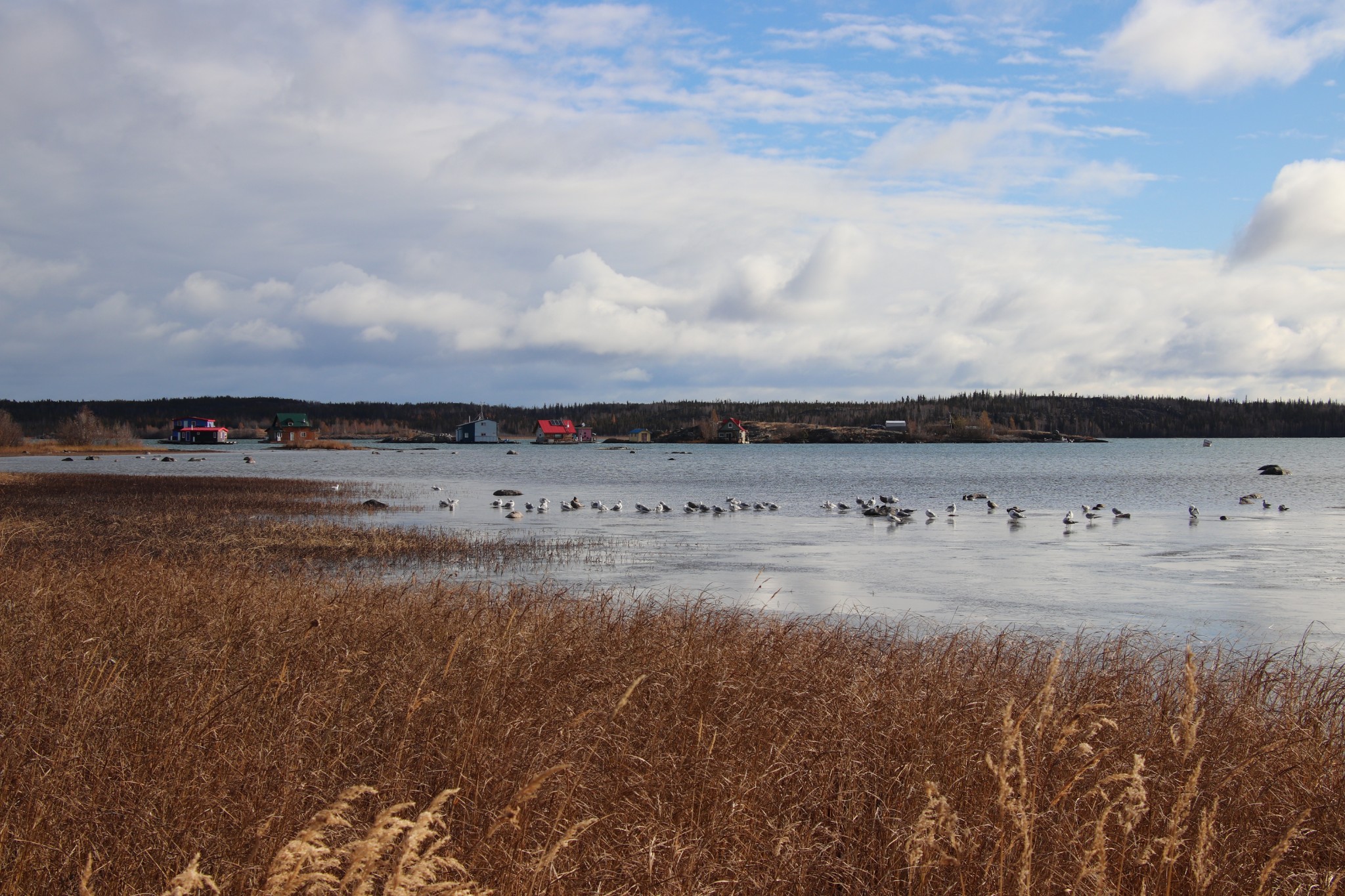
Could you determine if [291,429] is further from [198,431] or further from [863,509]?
[863,509]

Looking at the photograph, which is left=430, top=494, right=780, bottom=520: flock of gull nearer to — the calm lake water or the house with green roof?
the calm lake water

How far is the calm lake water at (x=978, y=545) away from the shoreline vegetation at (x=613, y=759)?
4.91 m

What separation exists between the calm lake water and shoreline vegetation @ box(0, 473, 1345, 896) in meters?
4.91

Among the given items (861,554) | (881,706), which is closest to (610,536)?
(861,554)

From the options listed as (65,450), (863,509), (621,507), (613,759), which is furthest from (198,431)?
(613,759)

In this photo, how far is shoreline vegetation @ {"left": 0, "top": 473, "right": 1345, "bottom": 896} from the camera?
396 cm

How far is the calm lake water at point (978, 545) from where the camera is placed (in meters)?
14.6

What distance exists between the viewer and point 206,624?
8000mm

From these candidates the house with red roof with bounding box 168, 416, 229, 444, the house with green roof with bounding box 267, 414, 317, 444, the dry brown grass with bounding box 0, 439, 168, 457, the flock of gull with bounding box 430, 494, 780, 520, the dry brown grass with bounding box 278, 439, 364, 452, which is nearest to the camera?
the flock of gull with bounding box 430, 494, 780, 520

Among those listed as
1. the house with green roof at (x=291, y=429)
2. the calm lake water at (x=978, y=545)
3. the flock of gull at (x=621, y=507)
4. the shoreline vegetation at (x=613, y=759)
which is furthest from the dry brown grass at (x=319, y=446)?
the shoreline vegetation at (x=613, y=759)

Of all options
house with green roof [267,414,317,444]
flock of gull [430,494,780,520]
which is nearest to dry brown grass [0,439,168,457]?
house with green roof [267,414,317,444]

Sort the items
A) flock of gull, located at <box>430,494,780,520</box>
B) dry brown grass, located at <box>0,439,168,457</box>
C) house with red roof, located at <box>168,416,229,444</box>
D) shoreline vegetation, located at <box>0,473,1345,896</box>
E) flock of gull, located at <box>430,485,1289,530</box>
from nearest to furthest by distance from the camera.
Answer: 1. shoreline vegetation, located at <box>0,473,1345,896</box>
2. flock of gull, located at <box>430,485,1289,530</box>
3. flock of gull, located at <box>430,494,780,520</box>
4. dry brown grass, located at <box>0,439,168,457</box>
5. house with red roof, located at <box>168,416,229,444</box>

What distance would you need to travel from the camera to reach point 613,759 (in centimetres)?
555

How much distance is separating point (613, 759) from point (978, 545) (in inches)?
778
